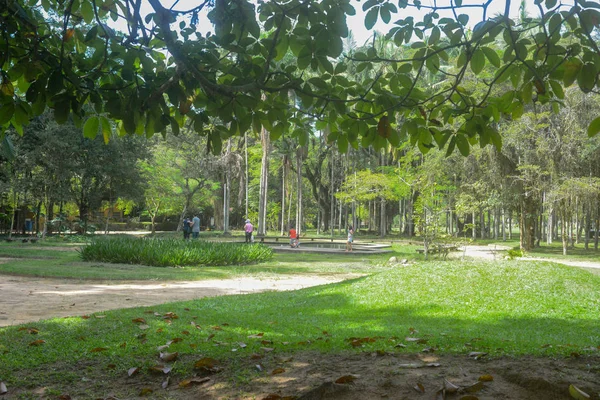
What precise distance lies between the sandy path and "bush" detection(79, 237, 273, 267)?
3652mm

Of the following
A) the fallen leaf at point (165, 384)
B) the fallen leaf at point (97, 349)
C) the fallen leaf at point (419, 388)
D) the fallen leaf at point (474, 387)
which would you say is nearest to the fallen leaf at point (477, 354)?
the fallen leaf at point (474, 387)

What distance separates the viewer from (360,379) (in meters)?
3.60

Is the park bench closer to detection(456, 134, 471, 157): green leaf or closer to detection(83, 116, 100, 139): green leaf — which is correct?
detection(456, 134, 471, 157): green leaf

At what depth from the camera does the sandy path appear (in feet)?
27.8

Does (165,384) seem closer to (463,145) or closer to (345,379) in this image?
(345,379)

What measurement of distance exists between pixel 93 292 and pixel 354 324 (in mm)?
6456

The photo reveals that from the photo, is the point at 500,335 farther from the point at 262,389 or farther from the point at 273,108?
Result: the point at 273,108

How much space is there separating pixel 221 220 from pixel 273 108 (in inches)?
1957

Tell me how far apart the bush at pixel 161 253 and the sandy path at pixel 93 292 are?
3.65 meters

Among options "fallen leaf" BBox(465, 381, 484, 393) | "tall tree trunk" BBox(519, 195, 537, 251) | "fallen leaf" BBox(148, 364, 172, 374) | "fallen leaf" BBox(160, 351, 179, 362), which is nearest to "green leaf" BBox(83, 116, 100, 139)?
"fallen leaf" BBox(148, 364, 172, 374)

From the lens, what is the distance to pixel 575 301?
8.80 m

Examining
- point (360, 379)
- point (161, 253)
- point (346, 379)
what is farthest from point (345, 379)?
point (161, 253)

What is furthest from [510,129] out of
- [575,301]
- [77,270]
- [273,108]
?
[273,108]

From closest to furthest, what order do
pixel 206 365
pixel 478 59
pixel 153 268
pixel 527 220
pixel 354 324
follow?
pixel 478 59
pixel 206 365
pixel 354 324
pixel 153 268
pixel 527 220
